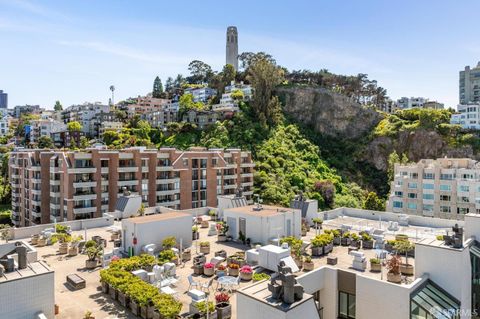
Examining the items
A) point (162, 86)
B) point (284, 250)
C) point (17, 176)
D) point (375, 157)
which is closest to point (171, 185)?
point (17, 176)

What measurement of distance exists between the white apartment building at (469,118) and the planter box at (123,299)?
96373 millimetres

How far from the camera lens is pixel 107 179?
176ft

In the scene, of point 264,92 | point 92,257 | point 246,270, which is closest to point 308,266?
point 246,270

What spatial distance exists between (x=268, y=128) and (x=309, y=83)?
32.9m

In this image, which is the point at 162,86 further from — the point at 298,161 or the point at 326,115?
the point at 298,161

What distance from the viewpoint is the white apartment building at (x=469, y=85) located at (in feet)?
521

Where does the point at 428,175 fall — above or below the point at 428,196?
above

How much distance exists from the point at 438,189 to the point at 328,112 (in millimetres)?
46229

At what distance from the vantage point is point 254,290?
42.0 ft

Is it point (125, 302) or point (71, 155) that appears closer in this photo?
point (125, 302)

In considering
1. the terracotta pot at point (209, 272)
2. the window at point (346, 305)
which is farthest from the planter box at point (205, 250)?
the window at point (346, 305)

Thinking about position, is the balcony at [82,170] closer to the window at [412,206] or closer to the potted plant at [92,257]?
the potted plant at [92,257]

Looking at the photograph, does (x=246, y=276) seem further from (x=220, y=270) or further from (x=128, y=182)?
(x=128, y=182)

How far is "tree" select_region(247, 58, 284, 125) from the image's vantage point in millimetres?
92688
